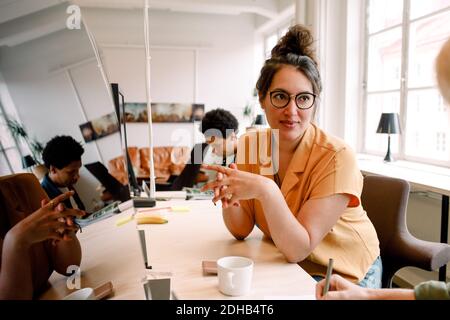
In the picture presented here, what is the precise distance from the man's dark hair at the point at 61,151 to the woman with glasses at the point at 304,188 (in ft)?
1.53

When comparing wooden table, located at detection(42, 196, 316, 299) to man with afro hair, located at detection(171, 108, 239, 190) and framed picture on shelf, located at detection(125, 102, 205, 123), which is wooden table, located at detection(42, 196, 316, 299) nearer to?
man with afro hair, located at detection(171, 108, 239, 190)

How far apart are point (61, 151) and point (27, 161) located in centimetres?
2

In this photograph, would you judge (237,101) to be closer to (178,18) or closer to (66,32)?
(178,18)

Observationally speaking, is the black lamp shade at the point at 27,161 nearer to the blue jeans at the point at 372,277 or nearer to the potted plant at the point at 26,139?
the potted plant at the point at 26,139

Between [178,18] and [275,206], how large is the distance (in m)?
4.64

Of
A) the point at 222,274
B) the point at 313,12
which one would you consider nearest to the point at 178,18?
the point at 313,12

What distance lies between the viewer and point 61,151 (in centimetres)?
25

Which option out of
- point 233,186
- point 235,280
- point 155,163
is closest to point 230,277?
point 235,280

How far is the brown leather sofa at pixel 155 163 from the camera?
28 cm

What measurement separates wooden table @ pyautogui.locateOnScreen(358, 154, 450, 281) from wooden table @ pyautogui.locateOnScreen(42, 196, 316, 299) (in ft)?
3.05

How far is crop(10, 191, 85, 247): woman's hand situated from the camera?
0.24 metres

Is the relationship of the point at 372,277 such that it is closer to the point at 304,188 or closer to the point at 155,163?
the point at 304,188

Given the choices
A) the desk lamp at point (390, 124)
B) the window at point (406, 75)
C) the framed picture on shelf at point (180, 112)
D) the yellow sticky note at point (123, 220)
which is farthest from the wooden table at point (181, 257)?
the framed picture on shelf at point (180, 112)

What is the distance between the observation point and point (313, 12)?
9.32ft
